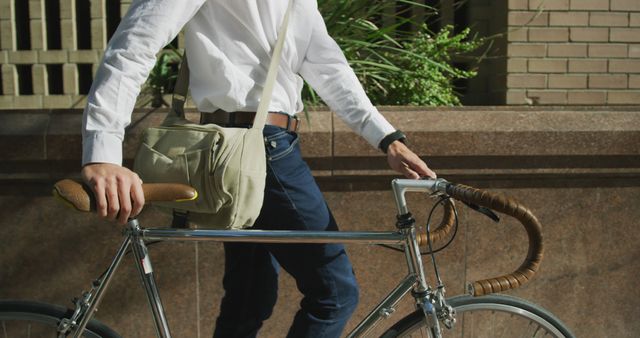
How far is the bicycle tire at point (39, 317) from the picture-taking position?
7.39 feet

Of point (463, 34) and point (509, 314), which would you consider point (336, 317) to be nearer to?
point (509, 314)

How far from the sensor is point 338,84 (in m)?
2.62

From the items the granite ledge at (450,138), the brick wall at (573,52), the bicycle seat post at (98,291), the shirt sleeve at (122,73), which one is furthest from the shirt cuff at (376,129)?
the brick wall at (573,52)

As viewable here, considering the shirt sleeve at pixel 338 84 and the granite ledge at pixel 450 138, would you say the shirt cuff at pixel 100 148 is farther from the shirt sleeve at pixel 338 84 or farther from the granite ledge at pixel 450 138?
the granite ledge at pixel 450 138

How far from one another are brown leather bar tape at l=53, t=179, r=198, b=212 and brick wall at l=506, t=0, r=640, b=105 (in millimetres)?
3751

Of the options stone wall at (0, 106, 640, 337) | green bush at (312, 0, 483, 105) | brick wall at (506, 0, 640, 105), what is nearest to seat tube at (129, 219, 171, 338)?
stone wall at (0, 106, 640, 337)

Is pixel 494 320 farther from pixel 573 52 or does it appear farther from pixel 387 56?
pixel 573 52

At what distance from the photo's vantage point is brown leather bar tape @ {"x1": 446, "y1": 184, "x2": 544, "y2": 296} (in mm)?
1945

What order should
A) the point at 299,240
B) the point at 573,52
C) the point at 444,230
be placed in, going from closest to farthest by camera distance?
the point at 299,240, the point at 444,230, the point at 573,52

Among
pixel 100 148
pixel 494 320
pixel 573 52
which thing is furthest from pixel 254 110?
pixel 573 52

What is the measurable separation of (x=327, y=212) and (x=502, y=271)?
5.51 feet

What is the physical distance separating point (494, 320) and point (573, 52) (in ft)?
11.1

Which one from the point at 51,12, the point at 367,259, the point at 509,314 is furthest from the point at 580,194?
A: the point at 51,12

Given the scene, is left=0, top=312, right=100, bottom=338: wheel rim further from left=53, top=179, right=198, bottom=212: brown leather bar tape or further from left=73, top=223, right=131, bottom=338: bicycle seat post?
left=53, top=179, right=198, bottom=212: brown leather bar tape
